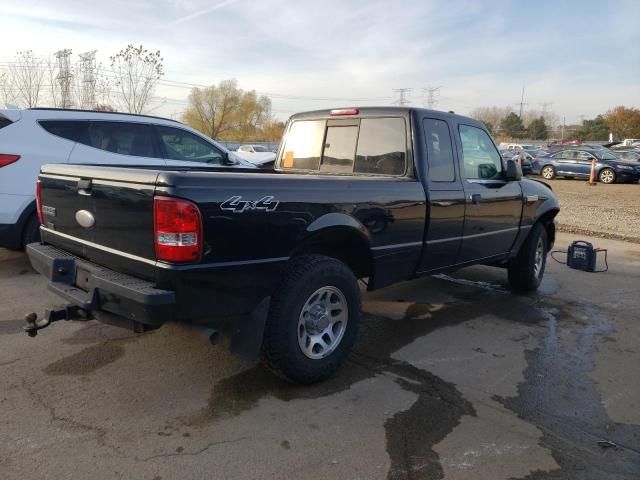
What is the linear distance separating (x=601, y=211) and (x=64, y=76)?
30382mm

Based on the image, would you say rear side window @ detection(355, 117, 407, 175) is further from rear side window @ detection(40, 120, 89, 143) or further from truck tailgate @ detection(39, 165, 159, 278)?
rear side window @ detection(40, 120, 89, 143)

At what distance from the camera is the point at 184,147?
24.2 ft

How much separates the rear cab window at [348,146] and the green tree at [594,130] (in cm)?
8668

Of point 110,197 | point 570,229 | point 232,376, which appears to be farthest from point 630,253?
point 110,197

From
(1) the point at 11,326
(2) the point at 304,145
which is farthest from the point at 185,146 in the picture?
(1) the point at 11,326

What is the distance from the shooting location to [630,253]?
864 centimetres

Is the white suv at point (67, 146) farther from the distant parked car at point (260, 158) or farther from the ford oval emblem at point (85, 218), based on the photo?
the ford oval emblem at point (85, 218)

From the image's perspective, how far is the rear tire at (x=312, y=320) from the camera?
10.7 ft

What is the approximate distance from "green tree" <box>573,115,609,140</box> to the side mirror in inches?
3369

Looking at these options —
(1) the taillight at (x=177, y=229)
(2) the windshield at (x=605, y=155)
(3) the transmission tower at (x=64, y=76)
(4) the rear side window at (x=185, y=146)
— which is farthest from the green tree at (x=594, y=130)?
(1) the taillight at (x=177, y=229)

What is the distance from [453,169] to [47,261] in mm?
3328

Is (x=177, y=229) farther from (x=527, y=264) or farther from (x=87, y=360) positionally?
(x=527, y=264)

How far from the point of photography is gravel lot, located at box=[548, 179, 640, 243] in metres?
10.5

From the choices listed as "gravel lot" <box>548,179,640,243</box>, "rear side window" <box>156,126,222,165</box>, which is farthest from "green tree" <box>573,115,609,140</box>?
"rear side window" <box>156,126,222,165</box>
